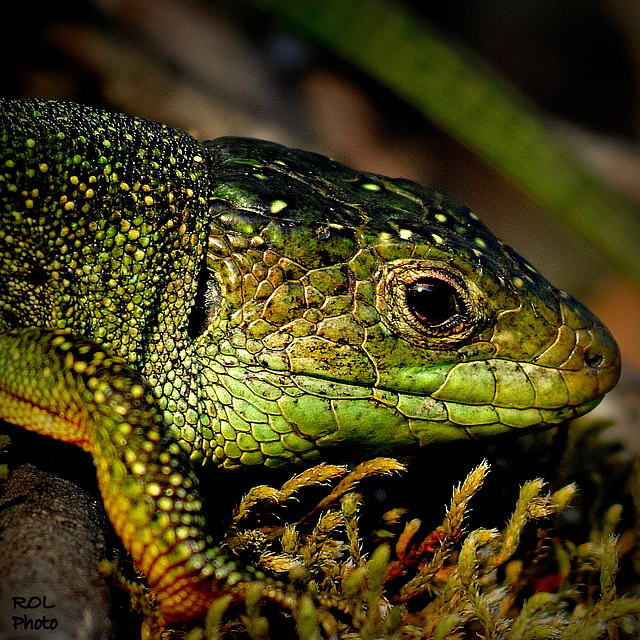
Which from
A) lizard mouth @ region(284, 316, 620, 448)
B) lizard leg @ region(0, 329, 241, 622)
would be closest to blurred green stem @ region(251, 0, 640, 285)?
lizard mouth @ region(284, 316, 620, 448)

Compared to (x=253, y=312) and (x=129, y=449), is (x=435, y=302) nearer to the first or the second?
(x=253, y=312)

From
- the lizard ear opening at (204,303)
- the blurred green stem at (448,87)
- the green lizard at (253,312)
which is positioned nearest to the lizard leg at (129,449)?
the green lizard at (253,312)

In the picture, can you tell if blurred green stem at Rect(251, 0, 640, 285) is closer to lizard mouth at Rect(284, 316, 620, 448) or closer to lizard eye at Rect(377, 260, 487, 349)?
lizard eye at Rect(377, 260, 487, 349)

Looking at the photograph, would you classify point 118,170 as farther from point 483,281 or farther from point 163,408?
point 483,281

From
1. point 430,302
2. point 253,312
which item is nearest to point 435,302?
point 430,302

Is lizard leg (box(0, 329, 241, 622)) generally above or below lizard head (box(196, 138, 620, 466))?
below

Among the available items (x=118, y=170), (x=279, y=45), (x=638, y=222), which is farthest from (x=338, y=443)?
(x=279, y=45)

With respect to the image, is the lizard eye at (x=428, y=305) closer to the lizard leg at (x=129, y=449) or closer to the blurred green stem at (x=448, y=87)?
the lizard leg at (x=129, y=449)

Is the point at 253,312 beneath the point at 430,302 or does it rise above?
beneath
